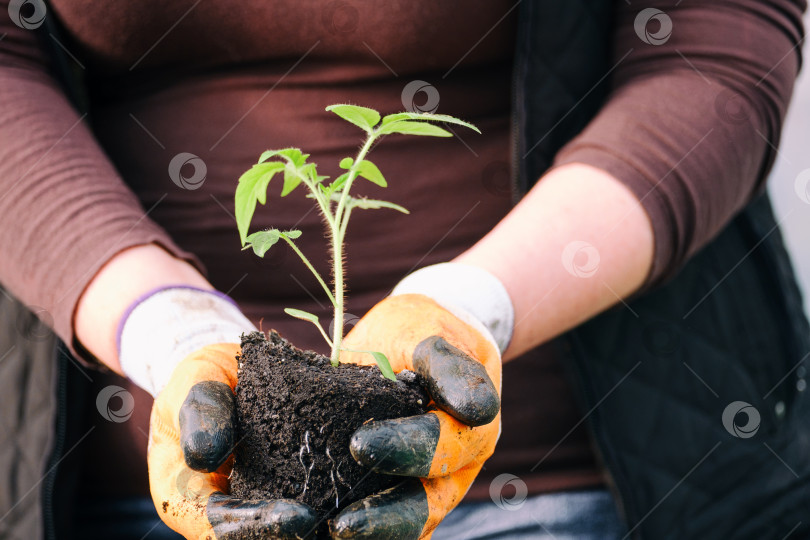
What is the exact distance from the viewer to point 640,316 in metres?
1.69

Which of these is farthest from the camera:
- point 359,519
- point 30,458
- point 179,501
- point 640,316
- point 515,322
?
point 640,316

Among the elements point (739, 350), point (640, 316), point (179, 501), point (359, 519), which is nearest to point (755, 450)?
point (739, 350)

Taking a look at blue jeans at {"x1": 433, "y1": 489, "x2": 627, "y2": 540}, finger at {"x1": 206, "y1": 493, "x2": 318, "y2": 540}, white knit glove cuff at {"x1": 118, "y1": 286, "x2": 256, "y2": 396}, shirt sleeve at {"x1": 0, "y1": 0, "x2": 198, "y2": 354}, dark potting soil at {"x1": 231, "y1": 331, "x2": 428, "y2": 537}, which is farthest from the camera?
blue jeans at {"x1": 433, "y1": 489, "x2": 627, "y2": 540}

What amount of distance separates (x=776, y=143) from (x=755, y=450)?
78 centimetres

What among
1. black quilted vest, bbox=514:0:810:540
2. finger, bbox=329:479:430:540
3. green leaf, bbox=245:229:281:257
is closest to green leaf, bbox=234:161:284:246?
green leaf, bbox=245:229:281:257

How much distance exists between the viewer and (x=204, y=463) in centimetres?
103

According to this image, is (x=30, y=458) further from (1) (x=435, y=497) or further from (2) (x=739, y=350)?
(2) (x=739, y=350)

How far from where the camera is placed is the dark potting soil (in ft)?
3.53

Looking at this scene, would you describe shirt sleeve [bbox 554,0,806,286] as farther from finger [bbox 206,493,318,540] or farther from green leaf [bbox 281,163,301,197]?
finger [bbox 206,493,318,540]

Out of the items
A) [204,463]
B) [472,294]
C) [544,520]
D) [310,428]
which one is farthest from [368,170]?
[544,520]

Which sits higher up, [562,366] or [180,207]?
[180,207]

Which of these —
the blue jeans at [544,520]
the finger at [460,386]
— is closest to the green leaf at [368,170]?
the finger at [460,386]

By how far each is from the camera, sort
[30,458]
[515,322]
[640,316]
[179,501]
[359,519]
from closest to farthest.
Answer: [359,519] → [179,501] → [515,322] → [30,458] → [640,316]

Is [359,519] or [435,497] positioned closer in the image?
[359,519]
